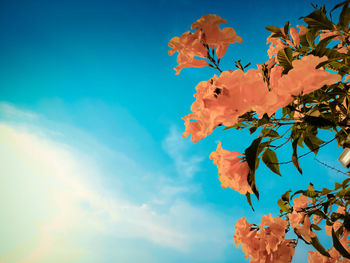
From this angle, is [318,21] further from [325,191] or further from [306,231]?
[306,231]

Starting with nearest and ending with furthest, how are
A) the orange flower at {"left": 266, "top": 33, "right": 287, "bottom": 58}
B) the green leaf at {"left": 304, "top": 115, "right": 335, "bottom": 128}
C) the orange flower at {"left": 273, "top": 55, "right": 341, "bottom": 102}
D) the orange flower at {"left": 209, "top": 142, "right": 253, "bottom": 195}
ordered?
1. the orange flower at {"left": 273, "top": 55, "right": 341, "bottom": 102}
2. the green leaf at {"left": 304, "top": 115, "right": 335, "bottom": 128}
3. the orange flower at {"left": 209, "top": 142, "right": 253, "bottom": 195}
4. the orange flower at {"left": 266, "top": 33, "right": 287, "bottom": 58}

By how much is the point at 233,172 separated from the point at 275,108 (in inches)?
16.7

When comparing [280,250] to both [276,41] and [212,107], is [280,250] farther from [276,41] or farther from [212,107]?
[276,41]

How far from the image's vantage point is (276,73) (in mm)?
689

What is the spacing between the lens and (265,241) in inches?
41.3

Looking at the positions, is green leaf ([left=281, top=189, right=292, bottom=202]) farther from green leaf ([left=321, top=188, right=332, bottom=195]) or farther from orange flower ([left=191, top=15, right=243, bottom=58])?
orange flower ([left=191, top=15, right=243, bottom=58])

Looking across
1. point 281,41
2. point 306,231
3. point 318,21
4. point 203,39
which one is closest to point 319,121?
point 203,39

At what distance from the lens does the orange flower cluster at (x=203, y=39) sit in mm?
706

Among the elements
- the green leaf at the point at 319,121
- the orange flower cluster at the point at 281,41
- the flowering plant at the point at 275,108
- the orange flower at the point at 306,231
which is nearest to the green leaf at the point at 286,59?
the flowering plant at the point at 275,108

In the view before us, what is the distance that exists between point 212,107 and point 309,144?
78 centimetres

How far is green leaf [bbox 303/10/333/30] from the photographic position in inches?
38.2

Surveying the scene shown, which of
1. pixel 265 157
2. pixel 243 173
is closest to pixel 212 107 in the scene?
pixel 243 173

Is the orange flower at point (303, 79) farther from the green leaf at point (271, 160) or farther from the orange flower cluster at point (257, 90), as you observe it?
the green leaf at point (271, 160)

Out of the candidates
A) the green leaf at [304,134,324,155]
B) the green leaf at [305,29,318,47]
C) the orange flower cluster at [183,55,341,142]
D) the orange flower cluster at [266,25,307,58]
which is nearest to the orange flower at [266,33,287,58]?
the orange flower cluster at [266,25,307,58]
